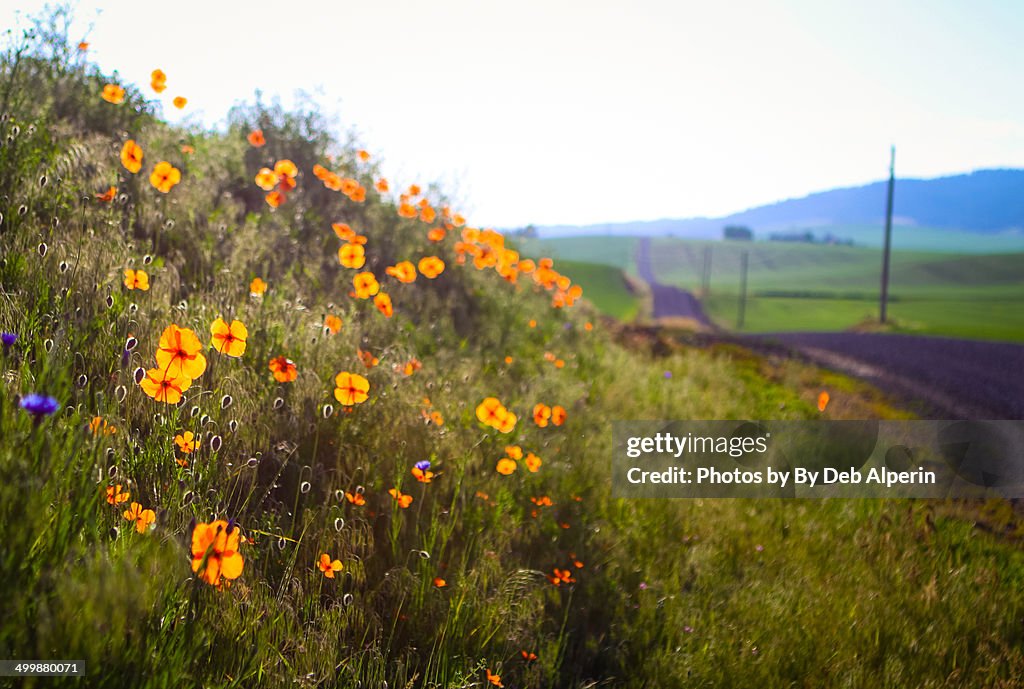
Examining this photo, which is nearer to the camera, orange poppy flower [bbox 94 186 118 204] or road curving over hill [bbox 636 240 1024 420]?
orange poppy flower [bbox 94 186 118 204]

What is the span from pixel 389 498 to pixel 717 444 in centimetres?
296

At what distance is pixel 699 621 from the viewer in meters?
2.64

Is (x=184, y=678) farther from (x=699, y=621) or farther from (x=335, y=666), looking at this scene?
(x=699, y=621)

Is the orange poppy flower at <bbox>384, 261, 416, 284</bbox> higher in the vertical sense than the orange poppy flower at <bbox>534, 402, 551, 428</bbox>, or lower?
higher

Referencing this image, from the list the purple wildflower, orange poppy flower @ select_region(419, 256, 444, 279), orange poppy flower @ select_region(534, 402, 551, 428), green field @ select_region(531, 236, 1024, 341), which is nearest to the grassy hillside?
the purple wildflower

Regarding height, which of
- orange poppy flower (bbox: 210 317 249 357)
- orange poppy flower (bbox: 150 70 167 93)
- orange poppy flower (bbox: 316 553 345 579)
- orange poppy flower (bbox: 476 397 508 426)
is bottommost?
orange poppy flower (bbox: 316 553 345 579)

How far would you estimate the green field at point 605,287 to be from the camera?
1537 inches

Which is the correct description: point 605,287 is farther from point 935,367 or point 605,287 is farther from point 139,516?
point 139,516

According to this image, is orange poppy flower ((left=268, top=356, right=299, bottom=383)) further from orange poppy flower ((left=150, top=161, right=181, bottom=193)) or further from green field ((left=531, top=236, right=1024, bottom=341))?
green field ((left=531, top=236, right=1024, bottom=341))

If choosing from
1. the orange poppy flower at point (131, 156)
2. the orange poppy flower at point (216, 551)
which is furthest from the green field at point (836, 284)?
the orange poppy flower at point (216, 551)

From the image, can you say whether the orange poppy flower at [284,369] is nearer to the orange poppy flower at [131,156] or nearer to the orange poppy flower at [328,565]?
the orange poppy flower at [328,565]

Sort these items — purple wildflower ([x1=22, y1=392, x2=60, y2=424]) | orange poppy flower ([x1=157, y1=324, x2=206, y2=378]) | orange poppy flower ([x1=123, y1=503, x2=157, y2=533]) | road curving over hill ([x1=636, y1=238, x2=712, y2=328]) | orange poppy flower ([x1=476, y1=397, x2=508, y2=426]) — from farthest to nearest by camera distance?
road curving over hill ([x1=636, y1=238, x2=712, y2=328]) < orange poppy flower ([x1=476, y1=397, x2=508, y2=426]) < orange poppy flower ([x1=157, y1=324, x2=206, y2=378]) < orange poppy flower ([x1=123, y1=503, x2=157, y2=533]) < purple wildflower ([x1=22, y1=392, x2=60, y2=424])

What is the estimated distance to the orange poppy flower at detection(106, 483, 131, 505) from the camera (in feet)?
5.56

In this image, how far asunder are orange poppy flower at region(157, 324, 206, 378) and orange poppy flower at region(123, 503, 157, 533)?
0.38m
